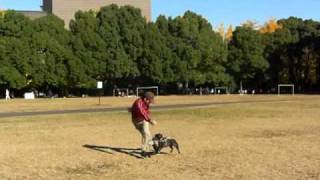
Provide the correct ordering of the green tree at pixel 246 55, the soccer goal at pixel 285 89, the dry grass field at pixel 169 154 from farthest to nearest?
the soccer goal at pixel 285 89, the green tree at pixel 246 55, the dry grass field at pixel 169 154

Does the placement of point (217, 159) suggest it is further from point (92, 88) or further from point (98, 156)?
point (92, 88)

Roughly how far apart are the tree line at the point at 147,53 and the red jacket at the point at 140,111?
64.7 m

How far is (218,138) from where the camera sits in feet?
72.9

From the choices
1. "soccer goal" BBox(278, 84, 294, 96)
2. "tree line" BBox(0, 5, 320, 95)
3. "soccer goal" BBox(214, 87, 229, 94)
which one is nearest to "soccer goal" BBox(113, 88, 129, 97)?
"tree line" BBox(0, 5, 320, 95)

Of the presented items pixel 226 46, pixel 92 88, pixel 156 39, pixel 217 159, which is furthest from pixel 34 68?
pixel 217 159

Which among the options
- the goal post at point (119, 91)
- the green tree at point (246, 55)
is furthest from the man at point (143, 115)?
the green tree at point (246, 55)

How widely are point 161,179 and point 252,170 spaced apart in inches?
89.7

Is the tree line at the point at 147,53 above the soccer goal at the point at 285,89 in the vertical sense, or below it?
above

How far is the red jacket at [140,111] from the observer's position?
671 inches

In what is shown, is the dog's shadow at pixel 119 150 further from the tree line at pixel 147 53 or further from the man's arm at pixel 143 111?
the tree line at pixel 147 53

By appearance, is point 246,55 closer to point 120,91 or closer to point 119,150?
point 120,91

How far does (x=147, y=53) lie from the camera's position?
3654 inches

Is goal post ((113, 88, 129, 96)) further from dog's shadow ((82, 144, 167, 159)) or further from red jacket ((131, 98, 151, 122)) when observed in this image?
red jacket ((131, 98, 151, 122))

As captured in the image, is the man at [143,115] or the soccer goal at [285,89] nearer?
the man at [143,115]
